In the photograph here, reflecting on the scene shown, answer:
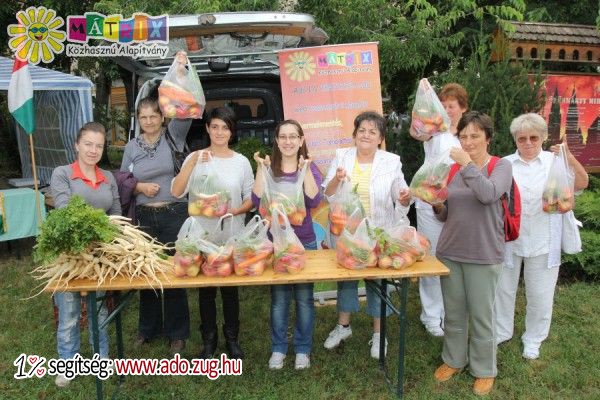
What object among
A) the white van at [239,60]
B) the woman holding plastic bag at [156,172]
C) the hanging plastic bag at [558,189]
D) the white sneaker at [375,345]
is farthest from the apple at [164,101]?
the hanging plastic bag at [558,189]

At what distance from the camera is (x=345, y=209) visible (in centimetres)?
304

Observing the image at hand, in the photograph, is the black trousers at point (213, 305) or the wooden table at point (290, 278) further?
the black trousers at point (213, 305)

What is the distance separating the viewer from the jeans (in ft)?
11.3

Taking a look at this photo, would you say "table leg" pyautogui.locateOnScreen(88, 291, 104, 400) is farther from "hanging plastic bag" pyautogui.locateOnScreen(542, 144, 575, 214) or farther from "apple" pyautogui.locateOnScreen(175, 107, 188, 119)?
"hanging plastic bag" pyautogui.locateOnScreen(542, 144, 575, 214)

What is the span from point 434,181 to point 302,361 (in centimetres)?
157

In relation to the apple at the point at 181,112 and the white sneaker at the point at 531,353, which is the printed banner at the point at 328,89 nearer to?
the apple at the point at 181,112

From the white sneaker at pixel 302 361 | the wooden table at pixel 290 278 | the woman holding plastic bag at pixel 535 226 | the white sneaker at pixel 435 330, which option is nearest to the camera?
the wooden table at pixel 290 278

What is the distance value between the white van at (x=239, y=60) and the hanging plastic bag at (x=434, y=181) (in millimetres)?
1438

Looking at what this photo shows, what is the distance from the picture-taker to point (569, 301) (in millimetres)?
4625

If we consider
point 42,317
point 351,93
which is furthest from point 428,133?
point 42,317

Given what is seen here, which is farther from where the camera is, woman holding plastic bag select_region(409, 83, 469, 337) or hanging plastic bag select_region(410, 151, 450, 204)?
woman holding plastic bag select_region(409, 83, 469, 337)

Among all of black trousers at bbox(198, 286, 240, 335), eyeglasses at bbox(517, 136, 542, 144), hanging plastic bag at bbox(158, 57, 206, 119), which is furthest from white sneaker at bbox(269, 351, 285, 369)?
eyeglasses at bbox(517, 136, 542, 144)

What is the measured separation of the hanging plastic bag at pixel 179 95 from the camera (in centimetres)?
311

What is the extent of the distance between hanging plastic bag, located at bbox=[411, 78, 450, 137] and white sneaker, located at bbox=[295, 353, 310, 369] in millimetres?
1760
